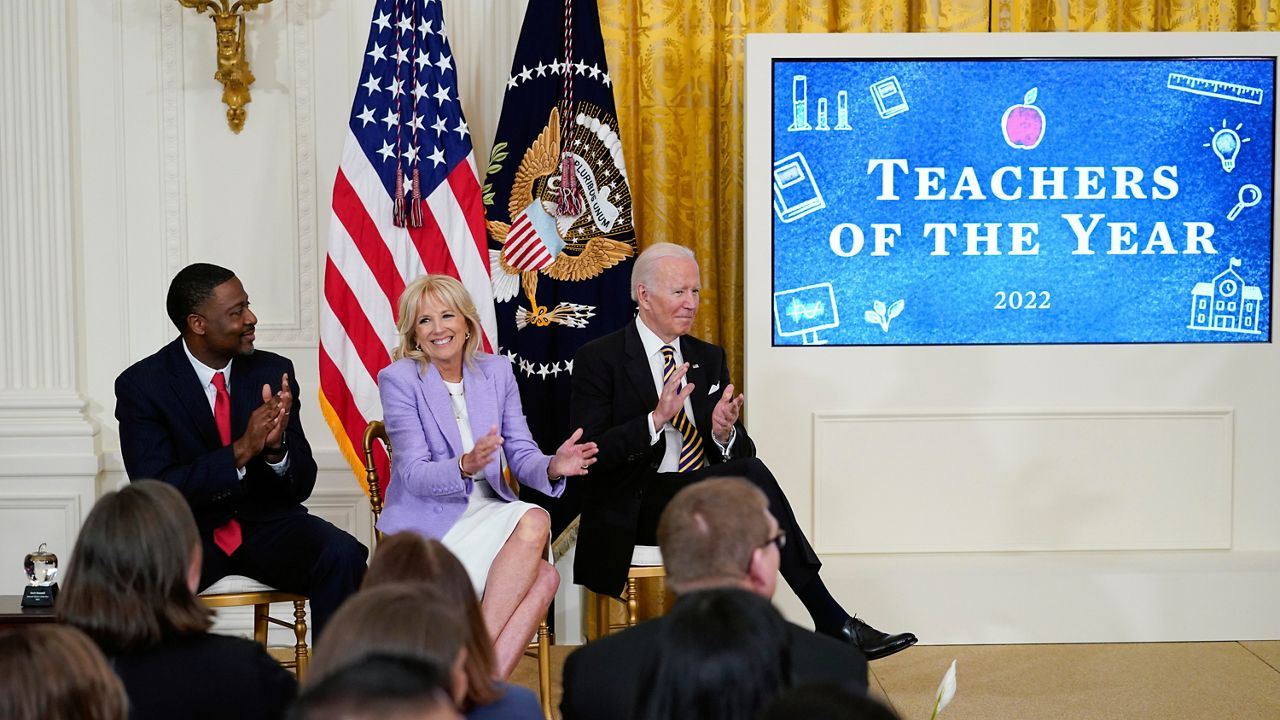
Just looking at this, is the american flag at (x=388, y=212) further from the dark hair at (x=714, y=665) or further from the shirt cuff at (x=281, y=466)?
the dark hair at (x=714, y=665)

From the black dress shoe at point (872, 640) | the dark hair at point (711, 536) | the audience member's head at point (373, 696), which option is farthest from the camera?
the black dress shoe at point (872, 640)

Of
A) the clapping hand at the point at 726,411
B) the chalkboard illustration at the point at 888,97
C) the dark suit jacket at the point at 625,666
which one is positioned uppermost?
the chalkboard illustration at the point at 888,97

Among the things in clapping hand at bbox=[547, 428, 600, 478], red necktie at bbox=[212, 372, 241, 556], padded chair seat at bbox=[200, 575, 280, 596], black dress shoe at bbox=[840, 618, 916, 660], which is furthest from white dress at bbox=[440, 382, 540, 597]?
black dress shoe at bbox=[840, 618, 916, 660]

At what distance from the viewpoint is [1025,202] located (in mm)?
4871

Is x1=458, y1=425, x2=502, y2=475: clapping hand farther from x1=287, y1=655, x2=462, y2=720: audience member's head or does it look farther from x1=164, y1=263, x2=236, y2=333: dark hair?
x1=287, y1=655, x2=462, y2=720: audience member's head

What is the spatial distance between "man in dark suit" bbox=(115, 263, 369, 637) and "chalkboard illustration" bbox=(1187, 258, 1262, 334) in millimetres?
3112

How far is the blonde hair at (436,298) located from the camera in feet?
13.0

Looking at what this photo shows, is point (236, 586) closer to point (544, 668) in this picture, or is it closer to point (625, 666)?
point (544, 668)

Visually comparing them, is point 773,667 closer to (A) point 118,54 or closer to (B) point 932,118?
(B) point 932,118

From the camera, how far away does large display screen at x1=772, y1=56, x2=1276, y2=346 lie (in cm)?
483

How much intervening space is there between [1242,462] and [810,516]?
1.60 meters

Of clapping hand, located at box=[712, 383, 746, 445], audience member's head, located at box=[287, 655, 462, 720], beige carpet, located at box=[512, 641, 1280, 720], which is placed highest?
clapping hand, located at box=[712, 383, 746, 445]

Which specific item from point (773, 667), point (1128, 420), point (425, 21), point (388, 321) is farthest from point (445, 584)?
point (1128, 420)

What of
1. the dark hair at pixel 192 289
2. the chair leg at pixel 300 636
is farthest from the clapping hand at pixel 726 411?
the dark hair at pixel 192 289
